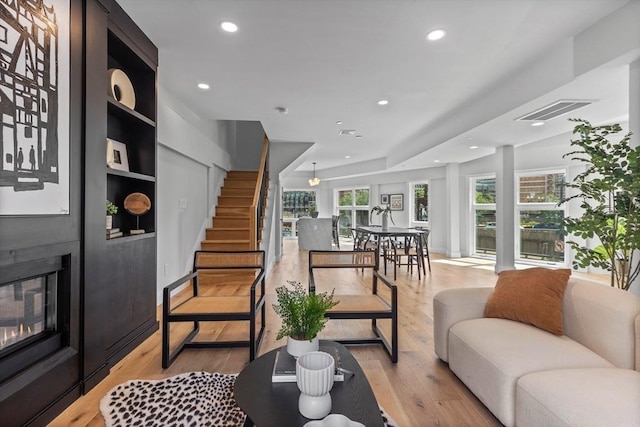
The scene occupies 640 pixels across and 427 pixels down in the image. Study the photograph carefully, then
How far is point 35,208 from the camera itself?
167cm

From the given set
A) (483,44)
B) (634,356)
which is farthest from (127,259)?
(483,44)

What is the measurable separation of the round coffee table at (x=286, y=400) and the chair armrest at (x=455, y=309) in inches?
41.7

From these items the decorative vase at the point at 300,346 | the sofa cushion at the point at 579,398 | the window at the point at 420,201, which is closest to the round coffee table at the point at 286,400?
the decorative vase at the point at 300,346

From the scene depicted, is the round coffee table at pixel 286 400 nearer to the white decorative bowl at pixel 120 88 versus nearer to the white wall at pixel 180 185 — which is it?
the white decorative bowl at pixel 120 88

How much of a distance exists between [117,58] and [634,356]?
4086mm

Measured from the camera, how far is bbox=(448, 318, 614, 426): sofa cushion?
1.61m

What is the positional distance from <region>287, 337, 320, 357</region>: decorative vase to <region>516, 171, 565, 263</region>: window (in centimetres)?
670

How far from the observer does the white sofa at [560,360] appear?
129 centimetres

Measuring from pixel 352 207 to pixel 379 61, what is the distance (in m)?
8.56

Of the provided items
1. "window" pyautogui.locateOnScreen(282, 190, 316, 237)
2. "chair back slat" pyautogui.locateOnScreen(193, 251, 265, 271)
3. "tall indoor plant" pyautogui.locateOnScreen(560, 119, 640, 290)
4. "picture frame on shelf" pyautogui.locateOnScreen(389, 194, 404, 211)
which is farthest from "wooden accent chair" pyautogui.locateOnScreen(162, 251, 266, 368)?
"window" pyautogui.locateOnScreen(282, 190, 316, 237)

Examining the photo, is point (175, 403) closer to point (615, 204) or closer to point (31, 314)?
point (31, 314)

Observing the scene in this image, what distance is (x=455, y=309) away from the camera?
229 cm

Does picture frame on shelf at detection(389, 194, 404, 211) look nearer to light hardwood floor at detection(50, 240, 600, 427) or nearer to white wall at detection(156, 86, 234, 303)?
white wall at detection(156, 86, 234, 303)

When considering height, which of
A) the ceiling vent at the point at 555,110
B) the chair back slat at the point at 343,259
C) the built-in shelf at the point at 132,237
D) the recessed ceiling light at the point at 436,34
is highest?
the recessed ceiling light at the point at 436,34
